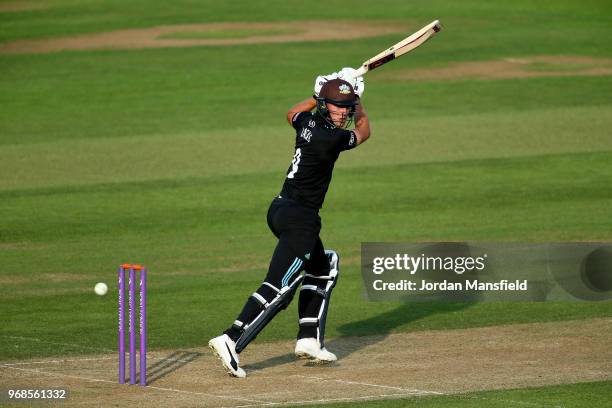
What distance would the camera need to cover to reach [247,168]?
21.7m

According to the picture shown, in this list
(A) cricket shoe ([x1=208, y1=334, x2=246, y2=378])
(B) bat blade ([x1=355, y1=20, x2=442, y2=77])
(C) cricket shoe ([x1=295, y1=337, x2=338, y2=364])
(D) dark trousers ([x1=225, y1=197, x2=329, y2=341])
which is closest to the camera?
(A) cricket shoe ([x1=208, y1=334, x2=246, y2=378])

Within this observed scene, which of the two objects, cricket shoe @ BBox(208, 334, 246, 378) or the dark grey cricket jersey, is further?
the dark grey cricket jersey

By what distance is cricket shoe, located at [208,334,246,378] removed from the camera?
33.2 ft

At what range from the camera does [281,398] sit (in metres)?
9.58

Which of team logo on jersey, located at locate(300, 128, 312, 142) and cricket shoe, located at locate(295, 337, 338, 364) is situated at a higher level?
team logo on jersey, located at locate(300, 128, 312, 142)

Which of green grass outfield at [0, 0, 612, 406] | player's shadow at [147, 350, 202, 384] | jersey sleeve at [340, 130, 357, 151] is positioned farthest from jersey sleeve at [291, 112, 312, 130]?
green grass outfield at [0, 0, 612, 406]

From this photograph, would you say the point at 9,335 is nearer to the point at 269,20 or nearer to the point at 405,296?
the point at 405,296

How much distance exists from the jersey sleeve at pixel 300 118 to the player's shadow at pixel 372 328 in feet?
6.76

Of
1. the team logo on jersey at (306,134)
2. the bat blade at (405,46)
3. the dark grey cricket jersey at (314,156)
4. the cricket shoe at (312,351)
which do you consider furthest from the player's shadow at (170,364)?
the bat blade at (405,46)

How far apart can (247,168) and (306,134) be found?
36.4ft

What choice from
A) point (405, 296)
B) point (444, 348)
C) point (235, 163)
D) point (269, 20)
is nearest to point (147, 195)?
point (235, 163)

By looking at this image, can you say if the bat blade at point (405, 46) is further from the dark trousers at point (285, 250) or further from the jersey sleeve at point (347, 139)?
the dark trousers at point (285, 250)

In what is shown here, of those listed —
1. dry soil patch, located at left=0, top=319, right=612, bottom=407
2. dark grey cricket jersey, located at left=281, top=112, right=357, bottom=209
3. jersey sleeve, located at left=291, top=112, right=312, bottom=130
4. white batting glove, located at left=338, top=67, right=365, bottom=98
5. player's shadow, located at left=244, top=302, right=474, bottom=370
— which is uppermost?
white batting glove, located at left=338, top=67, right=365, bottom=98

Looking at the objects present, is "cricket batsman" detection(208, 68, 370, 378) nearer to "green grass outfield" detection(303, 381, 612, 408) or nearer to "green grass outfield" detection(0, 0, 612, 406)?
"green grass outfield" detection(303, 381, 612, 408)
